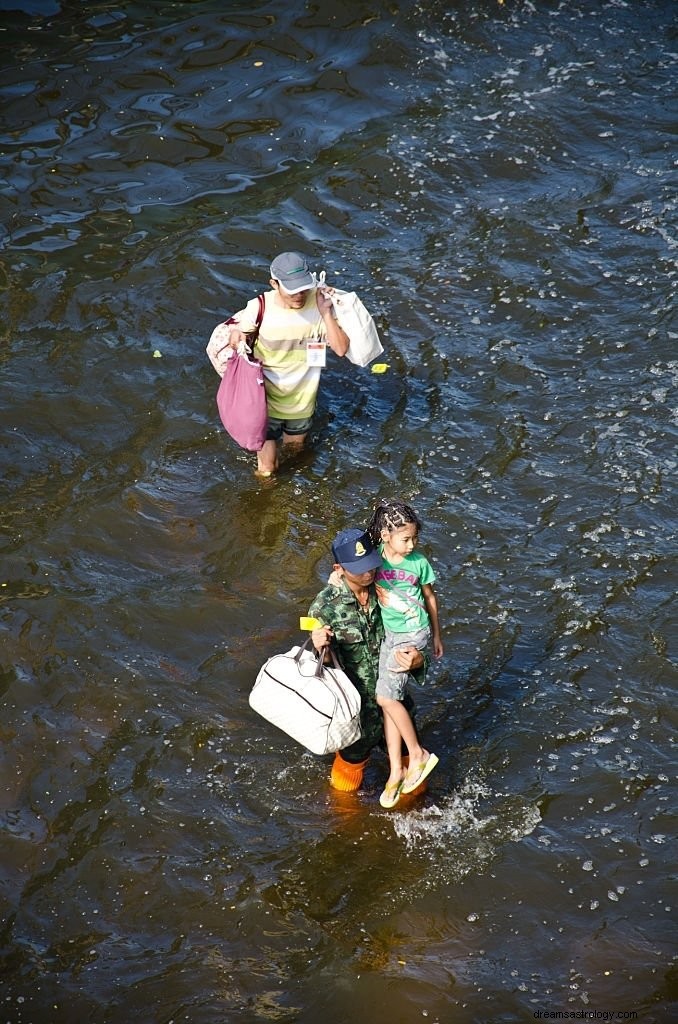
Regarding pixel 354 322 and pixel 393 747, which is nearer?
pixel 393 747

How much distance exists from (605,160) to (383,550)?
8724 millimetres

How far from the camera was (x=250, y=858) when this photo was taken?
6.35m

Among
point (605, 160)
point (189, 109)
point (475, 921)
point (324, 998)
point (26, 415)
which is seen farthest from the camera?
point (189, 109)

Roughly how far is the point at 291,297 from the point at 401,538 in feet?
9.26

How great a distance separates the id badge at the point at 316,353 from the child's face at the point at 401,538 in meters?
2.71

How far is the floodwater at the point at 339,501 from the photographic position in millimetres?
5941

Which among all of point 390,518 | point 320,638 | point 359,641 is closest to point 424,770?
point 359,641

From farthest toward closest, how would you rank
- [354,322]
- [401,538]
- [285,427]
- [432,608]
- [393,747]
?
[285,427]
[354,322]
[393,747]
[432,608]
[401,538]

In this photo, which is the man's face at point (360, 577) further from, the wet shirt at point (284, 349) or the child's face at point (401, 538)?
the wet shirt at point (284, 349)

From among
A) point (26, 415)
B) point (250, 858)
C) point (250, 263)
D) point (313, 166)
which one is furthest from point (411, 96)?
point (250, 858)

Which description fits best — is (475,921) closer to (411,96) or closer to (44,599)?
(44,599)

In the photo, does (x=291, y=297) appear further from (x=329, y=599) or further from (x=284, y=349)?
(x=329, y=599)

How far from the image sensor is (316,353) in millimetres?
8430

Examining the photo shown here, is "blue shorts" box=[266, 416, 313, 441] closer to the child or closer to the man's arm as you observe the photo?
the man's arm
